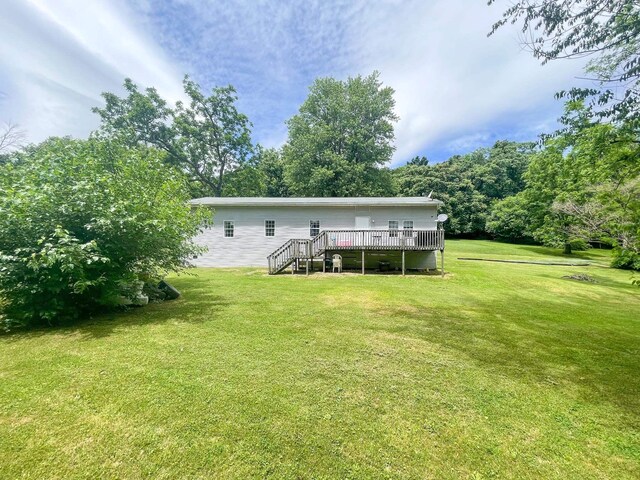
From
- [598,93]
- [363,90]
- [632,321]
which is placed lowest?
[632,321]

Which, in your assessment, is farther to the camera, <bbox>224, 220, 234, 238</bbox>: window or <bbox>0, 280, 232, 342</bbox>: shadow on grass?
<bbox>224, 220, 234, 238</bbox>: window

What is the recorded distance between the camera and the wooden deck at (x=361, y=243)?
12.5 meters

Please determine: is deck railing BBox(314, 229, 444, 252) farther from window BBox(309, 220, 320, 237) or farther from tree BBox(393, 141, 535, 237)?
tree BBox(393, 141, 535, 237)

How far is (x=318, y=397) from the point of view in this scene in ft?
10.3

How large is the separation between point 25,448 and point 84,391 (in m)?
0.87

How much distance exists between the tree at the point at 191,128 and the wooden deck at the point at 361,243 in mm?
17346

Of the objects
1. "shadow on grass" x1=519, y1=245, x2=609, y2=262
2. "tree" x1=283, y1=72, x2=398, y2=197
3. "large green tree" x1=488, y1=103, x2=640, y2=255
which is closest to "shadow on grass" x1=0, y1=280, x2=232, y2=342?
"large green tree" x1=488, y1=103, x2=640, y2=255

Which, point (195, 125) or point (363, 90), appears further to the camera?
point (363, 90)

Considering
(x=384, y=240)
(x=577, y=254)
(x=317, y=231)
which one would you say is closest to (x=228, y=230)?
(x=317, y=231)

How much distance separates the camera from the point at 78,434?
8.14 ft

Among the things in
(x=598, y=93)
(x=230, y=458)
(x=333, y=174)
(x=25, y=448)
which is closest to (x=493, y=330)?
(x=598, y=93)

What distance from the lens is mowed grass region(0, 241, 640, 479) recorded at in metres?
2.26

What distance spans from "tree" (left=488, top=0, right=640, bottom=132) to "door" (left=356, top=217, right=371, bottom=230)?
33.6 ft

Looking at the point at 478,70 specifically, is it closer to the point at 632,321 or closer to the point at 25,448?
the point at 632,321
